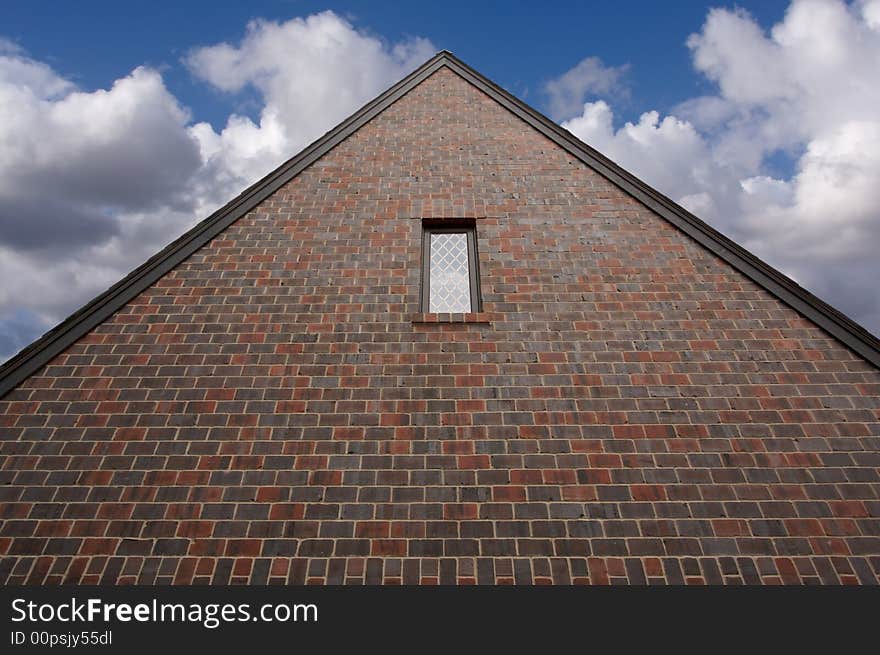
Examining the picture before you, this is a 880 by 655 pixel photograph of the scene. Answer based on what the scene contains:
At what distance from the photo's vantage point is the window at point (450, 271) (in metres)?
4.90

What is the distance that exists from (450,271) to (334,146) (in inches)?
117

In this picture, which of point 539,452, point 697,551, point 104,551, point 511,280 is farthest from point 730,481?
point 104,551

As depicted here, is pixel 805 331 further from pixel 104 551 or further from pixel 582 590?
pixel 104 551

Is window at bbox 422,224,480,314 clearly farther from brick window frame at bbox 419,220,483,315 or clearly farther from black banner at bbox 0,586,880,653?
black banner at bbox 0,586,880,653

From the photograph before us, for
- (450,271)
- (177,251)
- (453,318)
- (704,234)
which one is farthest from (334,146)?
(704,234)

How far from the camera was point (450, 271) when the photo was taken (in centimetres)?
521

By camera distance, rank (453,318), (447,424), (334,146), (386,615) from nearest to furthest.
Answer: (386,615)
(447,424)
(453,318)
(334,146)

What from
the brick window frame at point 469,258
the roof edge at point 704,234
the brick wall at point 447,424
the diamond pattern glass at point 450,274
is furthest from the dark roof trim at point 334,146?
the diamond pattern glass at point 450,274

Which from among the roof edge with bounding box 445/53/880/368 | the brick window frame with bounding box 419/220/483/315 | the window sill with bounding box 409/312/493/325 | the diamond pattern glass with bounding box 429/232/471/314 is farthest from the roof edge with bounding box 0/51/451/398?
the window sill with bounding box 409/312/493/325

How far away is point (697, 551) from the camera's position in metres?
3.27

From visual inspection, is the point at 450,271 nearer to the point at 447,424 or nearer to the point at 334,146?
the point at 447,424

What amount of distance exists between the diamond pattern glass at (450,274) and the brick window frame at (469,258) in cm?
4

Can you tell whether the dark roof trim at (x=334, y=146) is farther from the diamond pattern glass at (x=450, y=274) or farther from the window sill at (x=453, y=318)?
the window sill at (x=453, y=318)

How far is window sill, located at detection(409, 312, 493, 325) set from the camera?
452cm
